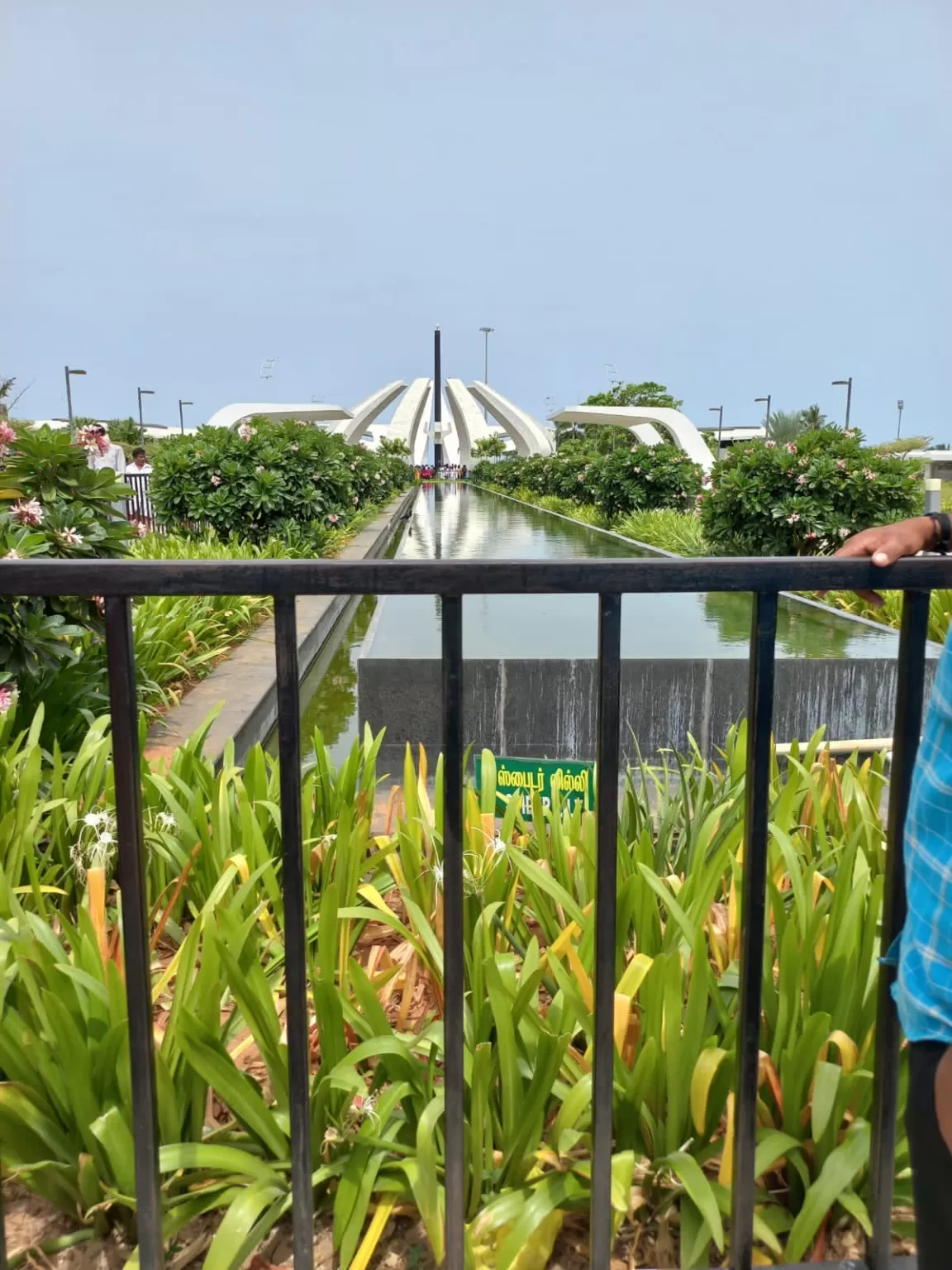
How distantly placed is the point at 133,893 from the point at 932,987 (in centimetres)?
84

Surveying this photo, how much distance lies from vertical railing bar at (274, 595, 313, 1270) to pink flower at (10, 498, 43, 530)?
2.98m

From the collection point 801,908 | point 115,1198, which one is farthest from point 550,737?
point 115,1198

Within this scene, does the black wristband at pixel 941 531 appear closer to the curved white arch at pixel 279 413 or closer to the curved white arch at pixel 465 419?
the curved white arch at pixel 279 413

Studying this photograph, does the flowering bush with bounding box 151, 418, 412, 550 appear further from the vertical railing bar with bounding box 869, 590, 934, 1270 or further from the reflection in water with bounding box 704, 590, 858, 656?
the vertical railing bar with bounding box 869, 590, 934, 1270

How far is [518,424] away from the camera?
69.9 meters

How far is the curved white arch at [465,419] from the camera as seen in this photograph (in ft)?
260

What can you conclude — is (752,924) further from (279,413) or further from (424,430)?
(424,430)

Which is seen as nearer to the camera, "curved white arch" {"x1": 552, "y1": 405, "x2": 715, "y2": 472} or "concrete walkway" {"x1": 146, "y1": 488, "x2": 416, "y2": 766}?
"concrete walkway" {"x1": 146, "y1": 488, "x2": 416, "y2": 766}

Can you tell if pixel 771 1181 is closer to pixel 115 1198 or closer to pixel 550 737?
pixel 115 1198

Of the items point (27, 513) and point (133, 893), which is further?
point (27, 513)

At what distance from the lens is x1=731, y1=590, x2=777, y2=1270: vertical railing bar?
3.90ft

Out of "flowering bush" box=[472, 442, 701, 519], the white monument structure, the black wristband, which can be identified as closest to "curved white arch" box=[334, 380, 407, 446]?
the white monument structure

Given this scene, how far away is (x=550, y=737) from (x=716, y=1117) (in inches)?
165

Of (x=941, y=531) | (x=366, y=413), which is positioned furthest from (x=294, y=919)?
(x=366, y=413)
